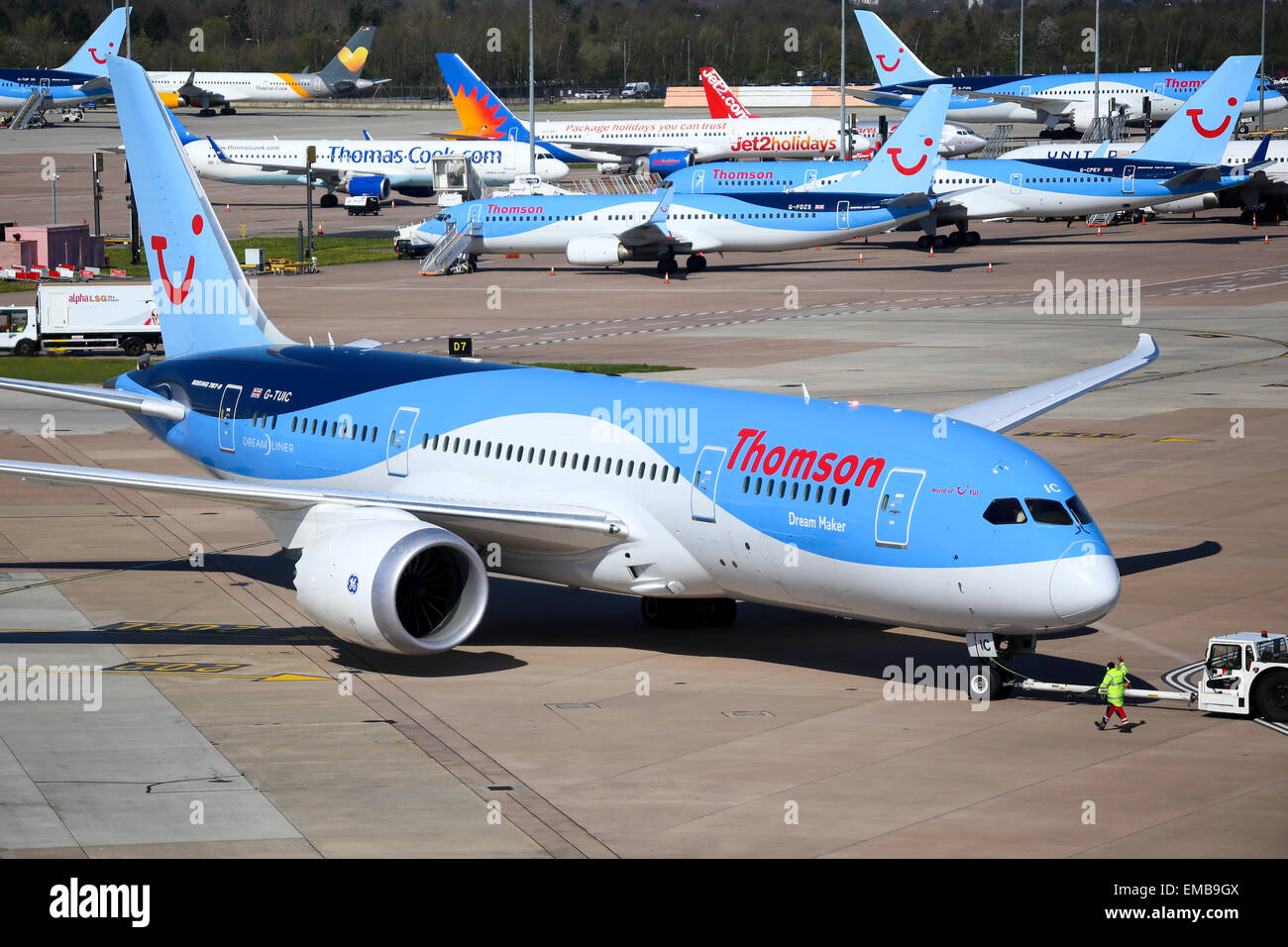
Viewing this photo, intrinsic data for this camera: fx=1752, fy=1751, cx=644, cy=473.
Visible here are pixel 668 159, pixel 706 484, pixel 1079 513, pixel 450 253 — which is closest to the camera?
pixel 1079 513

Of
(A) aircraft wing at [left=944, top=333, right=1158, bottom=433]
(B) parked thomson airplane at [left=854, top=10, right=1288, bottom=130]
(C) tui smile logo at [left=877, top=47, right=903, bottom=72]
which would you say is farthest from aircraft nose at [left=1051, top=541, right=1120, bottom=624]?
(C) tui smile logo at [left=877, top=47, right=903, bottom=72]

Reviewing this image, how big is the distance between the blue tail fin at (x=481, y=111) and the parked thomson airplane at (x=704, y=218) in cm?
3618

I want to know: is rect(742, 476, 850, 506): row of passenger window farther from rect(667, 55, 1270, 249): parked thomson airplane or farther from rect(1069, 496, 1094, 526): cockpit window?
rect(667, 55, 1270, 249): parked thomson airplane

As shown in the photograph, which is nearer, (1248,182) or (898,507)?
(898,507)

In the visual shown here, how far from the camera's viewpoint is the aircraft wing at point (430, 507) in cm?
2755

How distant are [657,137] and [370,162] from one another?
27.8 metres

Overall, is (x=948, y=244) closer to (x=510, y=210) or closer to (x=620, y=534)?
(x=510, y=210)

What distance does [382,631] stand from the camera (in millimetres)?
26188

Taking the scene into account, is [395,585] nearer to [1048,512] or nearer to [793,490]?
[793,490]

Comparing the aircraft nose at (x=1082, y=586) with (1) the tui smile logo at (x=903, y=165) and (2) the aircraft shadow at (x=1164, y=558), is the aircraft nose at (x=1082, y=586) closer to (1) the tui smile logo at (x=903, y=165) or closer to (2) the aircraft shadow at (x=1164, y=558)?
(2) the aircraft shadow at (x=1164, y=558)

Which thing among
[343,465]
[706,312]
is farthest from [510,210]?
[343,465]

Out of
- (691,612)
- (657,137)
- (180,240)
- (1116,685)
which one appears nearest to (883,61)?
(657,137)

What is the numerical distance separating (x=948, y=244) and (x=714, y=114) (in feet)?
193

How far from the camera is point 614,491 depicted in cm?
2797
